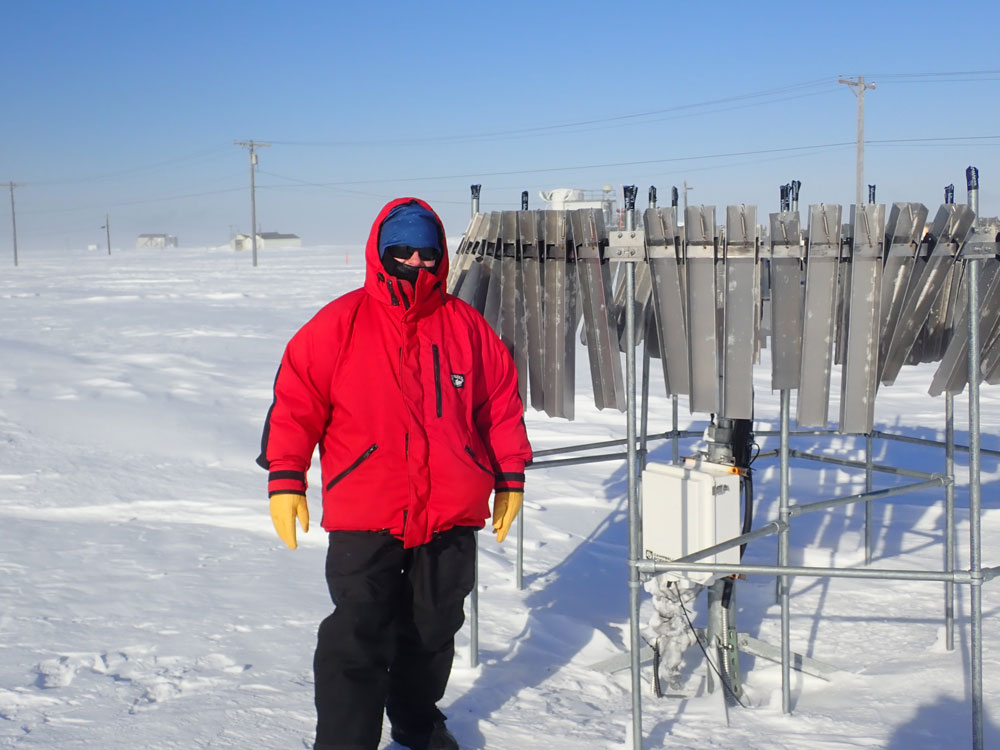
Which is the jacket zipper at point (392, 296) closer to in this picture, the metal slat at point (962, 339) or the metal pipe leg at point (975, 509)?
the metal pipe leg at point (975, 509)

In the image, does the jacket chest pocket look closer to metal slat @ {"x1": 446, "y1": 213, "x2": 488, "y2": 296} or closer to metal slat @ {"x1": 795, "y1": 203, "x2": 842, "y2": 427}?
metal slat @ {"x1": 446, "y1": 213, "x2": 488, "y2": 296}

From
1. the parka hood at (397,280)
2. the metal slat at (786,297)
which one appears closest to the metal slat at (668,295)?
the metal slat at (786,297)

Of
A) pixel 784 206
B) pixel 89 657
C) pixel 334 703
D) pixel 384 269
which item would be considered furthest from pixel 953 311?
pixel 89 657

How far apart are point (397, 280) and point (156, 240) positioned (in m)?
113

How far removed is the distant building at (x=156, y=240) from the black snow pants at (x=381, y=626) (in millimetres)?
111062

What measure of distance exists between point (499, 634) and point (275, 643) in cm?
104

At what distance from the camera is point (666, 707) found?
3740mm

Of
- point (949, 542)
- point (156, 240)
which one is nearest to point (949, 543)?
point (949, 542)

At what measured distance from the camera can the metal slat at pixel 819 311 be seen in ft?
10.8

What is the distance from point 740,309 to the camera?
3363 millimetres

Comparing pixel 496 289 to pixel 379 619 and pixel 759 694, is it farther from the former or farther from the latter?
pixel 759 694

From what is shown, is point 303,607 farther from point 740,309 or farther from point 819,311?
point 819,311

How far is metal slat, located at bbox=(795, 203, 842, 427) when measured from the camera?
3.29 m

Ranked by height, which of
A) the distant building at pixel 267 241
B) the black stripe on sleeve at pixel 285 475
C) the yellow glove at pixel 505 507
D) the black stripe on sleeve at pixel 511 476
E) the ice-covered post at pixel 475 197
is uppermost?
the distant building at pixel 267 241
